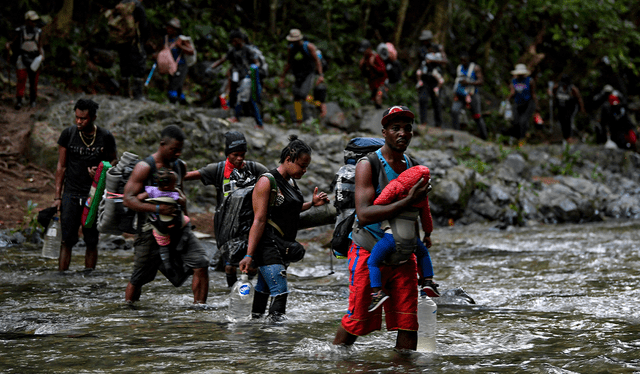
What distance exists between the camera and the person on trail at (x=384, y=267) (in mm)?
4316

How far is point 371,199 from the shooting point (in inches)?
169

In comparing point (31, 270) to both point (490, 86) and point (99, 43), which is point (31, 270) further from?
point (490, 86)

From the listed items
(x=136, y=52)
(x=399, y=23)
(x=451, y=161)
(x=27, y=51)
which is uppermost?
(x=399, y=23)

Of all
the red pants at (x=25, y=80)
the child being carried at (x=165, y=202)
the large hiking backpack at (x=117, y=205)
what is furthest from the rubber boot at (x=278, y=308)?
the red pants at (x=25, y=80)

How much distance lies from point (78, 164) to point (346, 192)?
14.3ft

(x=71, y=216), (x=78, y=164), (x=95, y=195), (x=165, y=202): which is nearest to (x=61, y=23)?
(x=78, y=164)

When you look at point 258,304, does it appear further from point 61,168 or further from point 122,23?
point 122,23

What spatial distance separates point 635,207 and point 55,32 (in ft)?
56.6

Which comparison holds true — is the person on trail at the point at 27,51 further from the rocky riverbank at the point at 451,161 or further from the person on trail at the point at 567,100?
the person on trail at the point at 567,100

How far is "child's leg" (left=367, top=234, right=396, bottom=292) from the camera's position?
4.23m

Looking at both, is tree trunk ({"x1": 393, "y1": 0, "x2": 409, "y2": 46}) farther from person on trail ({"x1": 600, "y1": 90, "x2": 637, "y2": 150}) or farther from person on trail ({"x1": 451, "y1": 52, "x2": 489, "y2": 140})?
person on trail ({"x1": 600, "y1": 90, "x2": 637, "y2": 150})

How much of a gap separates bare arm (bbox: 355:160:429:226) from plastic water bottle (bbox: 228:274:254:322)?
1.94 meters

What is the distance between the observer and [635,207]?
1775cm

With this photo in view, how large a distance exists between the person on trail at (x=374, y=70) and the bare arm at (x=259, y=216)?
1429 cm
